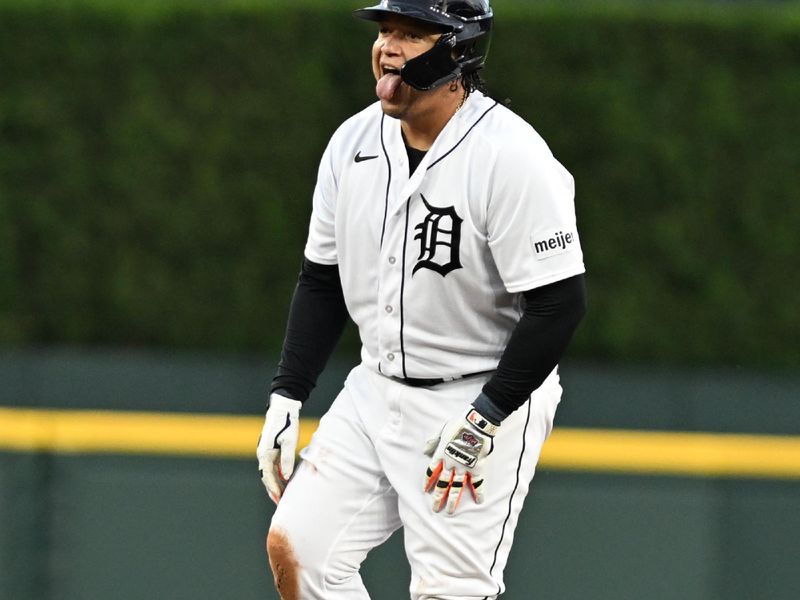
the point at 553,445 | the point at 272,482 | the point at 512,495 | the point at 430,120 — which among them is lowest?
the point at 553,445

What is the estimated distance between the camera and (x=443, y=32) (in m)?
3.71

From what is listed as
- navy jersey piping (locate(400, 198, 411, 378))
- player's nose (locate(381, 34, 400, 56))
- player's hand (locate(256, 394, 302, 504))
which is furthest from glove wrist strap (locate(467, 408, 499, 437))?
player's nose (locate(381, 34, 400, 56))

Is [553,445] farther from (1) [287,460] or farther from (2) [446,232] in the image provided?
(2) [446,232]

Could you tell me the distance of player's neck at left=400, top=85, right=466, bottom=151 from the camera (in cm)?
379

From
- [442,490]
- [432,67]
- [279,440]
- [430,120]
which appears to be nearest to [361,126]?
[430,120]

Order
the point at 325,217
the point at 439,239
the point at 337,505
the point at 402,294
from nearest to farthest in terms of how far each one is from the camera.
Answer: the point at 439,239, the point at 402,294, the point at 337,505, the point at 325,217

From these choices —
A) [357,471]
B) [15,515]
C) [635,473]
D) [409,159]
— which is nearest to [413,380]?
[357,471]

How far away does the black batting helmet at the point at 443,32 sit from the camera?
3.65 metres

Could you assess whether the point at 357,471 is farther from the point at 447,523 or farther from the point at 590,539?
the point at 590,539

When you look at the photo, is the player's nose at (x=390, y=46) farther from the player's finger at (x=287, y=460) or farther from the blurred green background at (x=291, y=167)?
the blurred green background at (x=291, y=167)

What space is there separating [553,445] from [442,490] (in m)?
1.50

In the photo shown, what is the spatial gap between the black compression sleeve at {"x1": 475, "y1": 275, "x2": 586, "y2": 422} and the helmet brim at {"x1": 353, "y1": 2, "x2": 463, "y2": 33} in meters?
0.70

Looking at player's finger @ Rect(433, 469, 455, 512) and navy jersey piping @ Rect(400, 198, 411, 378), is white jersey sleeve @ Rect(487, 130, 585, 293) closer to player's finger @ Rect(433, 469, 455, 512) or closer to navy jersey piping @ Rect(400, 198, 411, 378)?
navy jersey piping @ Rect(400, 198, 411, 378)

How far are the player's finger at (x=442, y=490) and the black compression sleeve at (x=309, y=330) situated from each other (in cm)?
57
